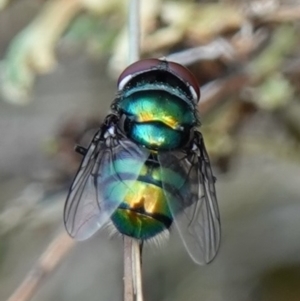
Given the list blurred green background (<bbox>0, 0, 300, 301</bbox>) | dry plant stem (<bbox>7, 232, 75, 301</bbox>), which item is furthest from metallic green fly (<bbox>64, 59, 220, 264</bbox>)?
blurred green background (<bbox>0, 0, 300, 301</bbox>)

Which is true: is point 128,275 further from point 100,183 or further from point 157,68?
point 157,68

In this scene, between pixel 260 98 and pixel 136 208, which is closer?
pixel 136 208

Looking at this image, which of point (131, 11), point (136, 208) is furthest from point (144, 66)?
point (136, 208)

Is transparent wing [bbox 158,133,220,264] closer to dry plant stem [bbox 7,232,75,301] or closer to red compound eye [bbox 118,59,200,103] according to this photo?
red compound eye [bbox 118,59,200,103]

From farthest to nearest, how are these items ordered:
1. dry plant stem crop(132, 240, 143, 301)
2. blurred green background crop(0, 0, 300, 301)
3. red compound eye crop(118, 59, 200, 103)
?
blurred green background crop(0, 0, 300, 301), red compound eye crop(118, 59, 200, 103), dry plant stem crop(132, 240, 143, 301)

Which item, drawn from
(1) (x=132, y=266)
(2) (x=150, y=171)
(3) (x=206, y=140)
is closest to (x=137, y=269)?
(1) (x=132, y=266)

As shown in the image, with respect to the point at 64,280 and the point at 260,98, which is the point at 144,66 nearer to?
the point at 260,98

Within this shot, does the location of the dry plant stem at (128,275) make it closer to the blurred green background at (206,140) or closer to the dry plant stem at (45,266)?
the dry plant stem at (45,266)
